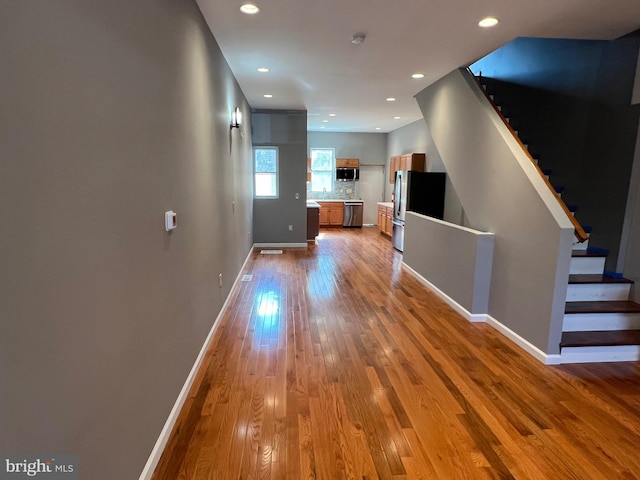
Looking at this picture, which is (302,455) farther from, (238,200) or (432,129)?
(432,129)

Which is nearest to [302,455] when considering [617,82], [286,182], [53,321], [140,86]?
[53,321]

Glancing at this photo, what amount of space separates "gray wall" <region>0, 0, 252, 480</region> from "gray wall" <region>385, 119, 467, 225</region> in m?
4.47

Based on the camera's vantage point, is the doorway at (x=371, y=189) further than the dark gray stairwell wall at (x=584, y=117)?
Yes

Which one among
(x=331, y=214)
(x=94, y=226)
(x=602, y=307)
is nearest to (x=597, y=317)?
(x=602, y=307)

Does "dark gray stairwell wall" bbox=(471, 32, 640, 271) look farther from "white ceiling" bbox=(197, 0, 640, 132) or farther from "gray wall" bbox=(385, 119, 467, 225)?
"gray wall" bbox=(385, 119, 467, 225)

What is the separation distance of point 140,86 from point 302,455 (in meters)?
2.01

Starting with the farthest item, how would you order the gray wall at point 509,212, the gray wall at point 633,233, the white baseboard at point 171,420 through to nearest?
the gray wall at point 633,233, the gray wall at point 509,212, the white baseboard at point 171,420

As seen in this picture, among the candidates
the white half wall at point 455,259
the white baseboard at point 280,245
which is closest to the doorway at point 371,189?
the white baseboard at point 280,245

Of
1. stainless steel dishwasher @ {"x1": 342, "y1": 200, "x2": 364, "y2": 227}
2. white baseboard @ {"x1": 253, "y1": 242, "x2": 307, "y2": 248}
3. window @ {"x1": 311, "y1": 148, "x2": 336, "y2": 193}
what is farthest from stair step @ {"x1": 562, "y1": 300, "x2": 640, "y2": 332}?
window @ {"x1": 311, "y1": 148, "x2": 336, "y2": 193}

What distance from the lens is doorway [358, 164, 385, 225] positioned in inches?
436

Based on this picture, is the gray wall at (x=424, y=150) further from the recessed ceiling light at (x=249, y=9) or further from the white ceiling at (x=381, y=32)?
the recessed ceiling light at (x=249, y=9)

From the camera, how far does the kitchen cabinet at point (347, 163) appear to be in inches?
419

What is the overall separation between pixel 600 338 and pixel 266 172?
5.87 meters

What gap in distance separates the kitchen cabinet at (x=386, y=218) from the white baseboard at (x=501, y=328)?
13.2 feet
